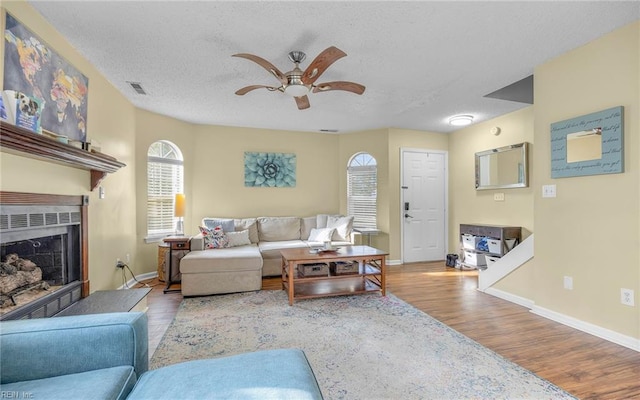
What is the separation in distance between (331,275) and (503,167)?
3256 mm

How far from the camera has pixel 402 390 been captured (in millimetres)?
1736

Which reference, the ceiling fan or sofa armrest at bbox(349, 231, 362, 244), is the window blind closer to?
sofa armrest at bbox(349, 231, 362, 244)

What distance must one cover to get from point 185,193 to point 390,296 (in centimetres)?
371

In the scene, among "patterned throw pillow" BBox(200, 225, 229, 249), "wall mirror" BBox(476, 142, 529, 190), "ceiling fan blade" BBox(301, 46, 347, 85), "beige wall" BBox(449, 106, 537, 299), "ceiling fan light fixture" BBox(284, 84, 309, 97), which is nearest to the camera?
"ceiling fan blade" BBox(301, 46, 347, 85)

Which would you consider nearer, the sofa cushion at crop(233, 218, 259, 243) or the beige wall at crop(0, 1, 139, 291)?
the beige wall at crop(0, 1, 139, 291)

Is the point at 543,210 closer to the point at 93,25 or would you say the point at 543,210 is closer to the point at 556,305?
the point at 556,305

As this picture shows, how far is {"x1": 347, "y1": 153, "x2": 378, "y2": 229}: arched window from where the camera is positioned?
5465 millimetres

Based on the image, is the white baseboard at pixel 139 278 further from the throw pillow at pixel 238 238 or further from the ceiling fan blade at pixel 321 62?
the ceiling fan blade at pixel 321 62

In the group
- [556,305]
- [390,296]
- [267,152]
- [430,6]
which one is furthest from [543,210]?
[267,152]

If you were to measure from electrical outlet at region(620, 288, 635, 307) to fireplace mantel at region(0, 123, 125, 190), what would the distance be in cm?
425

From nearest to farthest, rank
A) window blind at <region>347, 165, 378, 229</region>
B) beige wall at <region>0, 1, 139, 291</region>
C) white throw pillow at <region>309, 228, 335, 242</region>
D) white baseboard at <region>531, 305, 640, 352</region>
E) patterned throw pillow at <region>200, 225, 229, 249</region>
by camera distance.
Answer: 1. beige wall at <region>0, 1, 139, 291</region>
2. white baseboard at <region>531, 305, 640, 352</region>
3. patterned throw pillow at <region>200, 225, 229, 249</region>
4. white throw pillow at <region>309, 228, 335, 242</region>
5. window blind at <region>347, 165, 378, 229</region>

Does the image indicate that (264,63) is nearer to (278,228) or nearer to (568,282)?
(278,228)

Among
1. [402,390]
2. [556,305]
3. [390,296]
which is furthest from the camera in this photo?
[390,296]

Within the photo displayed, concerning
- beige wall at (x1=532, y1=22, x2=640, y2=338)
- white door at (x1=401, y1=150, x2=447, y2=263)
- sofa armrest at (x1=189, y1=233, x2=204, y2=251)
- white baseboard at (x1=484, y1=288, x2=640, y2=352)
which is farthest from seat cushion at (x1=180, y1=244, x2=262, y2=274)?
beige wall at (x1=532, y1=22, x2=640, y2=338)
